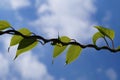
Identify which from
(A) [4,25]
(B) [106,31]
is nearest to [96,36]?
(B) [106,31]

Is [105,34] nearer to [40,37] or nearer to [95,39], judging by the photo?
[95,39]

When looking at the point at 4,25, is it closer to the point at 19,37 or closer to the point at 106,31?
the point at 19,37

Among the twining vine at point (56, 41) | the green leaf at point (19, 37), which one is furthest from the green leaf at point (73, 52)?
the green leaf at point (19, 37)

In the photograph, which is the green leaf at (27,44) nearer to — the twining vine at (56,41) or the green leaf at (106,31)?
the twining vine at (56,41)

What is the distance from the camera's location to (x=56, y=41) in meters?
0.60

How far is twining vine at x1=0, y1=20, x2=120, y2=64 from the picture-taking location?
575 millimetres

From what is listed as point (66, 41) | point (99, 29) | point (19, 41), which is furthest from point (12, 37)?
point (99, 29)

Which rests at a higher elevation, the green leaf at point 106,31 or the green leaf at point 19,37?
the green leaf at point 19,37

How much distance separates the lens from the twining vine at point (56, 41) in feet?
1.89

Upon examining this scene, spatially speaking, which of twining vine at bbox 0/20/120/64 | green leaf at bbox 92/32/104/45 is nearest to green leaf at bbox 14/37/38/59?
twining vine at bbox 0/20/120/64

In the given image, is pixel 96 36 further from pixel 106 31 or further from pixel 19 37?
pixel 19 37

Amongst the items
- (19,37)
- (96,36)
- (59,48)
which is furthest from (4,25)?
(96,36)

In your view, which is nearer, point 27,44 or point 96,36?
point 27,44

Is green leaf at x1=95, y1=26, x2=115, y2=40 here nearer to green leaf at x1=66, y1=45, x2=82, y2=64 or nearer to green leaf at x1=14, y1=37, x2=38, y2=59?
green leaf at x1=66, y1=45, x2=82, y2=64
